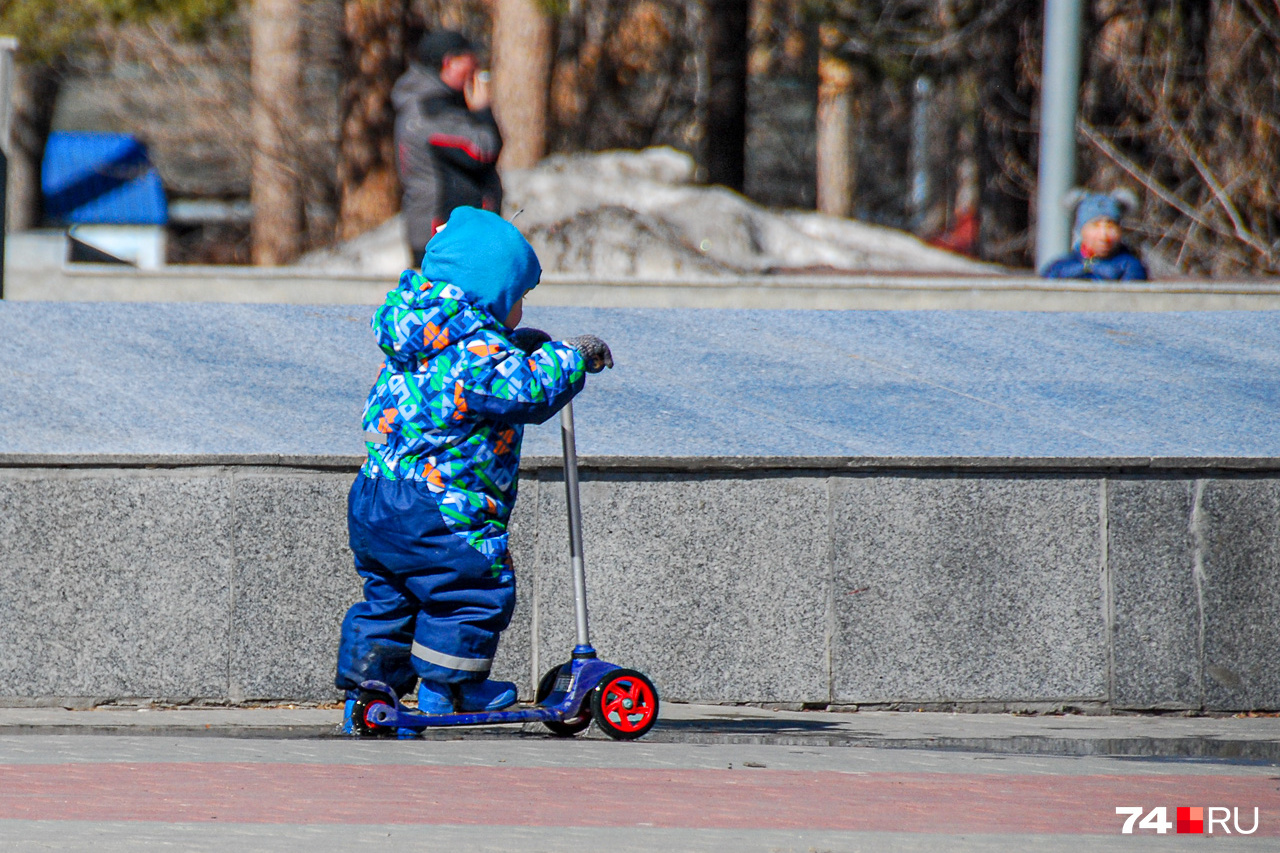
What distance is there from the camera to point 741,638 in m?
6.52

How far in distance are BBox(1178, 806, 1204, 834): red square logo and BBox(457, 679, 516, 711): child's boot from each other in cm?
197

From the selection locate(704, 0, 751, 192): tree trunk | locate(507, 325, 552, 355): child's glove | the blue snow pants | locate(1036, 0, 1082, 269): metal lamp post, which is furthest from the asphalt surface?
locate(704, 0, 751, 192): tree trunk

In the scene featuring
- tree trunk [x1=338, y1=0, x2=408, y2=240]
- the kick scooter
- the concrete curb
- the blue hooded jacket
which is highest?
tree trunk [x1=338, y1=0, x2=408, y2=240]

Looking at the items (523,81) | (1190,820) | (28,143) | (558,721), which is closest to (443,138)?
(558,721)

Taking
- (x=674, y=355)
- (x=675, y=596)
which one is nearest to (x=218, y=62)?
(x=674, y=355)

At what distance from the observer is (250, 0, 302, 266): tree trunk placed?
839 inches

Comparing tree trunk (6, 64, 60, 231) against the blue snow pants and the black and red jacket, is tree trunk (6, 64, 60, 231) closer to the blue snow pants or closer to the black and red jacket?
the black and red jacket

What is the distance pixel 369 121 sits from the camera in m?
17.6

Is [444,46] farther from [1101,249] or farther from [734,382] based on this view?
[1101,249]

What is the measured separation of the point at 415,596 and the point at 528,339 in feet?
2.72

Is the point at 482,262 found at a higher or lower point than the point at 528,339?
higher

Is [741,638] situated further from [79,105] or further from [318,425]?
[79,105]

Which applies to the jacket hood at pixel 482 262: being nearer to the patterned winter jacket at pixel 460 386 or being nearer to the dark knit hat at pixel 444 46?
the patterned winter jacket at pixel 460 386

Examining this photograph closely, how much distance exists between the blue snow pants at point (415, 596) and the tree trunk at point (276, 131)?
1659 centimetres
